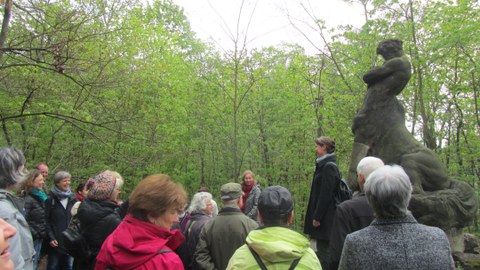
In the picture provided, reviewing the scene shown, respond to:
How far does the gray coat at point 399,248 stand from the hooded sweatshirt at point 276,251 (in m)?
0.23

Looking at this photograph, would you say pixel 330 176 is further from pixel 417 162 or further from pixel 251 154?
pixel 251 154

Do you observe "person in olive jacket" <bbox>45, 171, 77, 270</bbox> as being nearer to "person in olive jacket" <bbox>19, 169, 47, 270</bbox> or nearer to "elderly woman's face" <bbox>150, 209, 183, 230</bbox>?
"person in olive jacket" <bbox>19, 169, 47, 270</bbox>

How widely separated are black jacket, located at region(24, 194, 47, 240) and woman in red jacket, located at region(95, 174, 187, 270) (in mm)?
3876

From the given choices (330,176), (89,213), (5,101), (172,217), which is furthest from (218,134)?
(172,217)

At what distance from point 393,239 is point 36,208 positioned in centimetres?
516

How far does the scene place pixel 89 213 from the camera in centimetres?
326

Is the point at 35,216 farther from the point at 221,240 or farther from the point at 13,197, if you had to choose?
the point at 221,240

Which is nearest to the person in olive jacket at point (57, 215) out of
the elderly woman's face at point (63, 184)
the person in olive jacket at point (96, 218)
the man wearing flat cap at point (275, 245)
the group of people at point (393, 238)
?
the elderly woman's face at point (63, 184)

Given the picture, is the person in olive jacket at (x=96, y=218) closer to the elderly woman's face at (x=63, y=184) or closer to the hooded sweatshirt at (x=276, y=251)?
the hooded sweatshirt at (x=276, y=251)

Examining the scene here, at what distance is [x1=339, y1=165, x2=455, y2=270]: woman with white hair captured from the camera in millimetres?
1878

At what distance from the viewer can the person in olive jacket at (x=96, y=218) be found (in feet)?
10.7

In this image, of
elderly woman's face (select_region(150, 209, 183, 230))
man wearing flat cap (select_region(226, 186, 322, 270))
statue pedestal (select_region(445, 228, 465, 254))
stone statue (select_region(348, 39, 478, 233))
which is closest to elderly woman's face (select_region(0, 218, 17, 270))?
elderly woman's face (select_region(150, 209, 183, 230))

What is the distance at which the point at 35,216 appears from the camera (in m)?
5.54

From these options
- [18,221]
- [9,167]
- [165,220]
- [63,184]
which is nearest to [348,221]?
[165,220]
